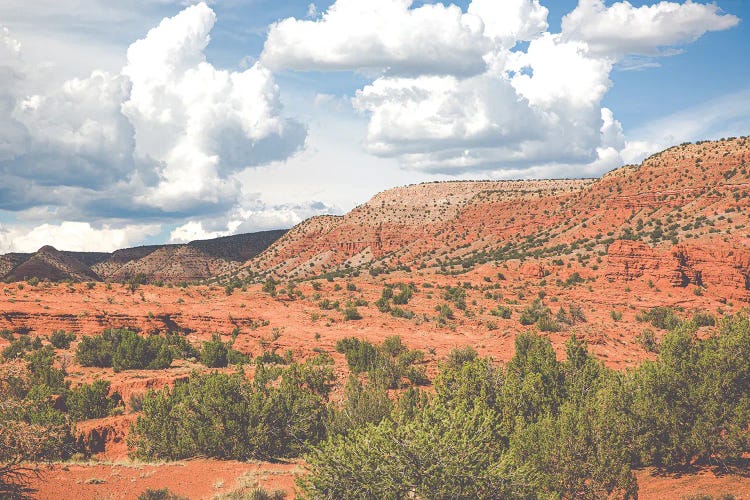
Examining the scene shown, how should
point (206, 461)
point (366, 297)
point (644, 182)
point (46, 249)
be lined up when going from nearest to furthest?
1. point (206, 461)
2. point (366, 297)
3. point (644, 182)
4. point (46, 249)

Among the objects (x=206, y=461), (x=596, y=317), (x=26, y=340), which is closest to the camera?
(x=206, y=461)

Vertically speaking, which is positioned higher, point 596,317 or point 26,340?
point 26,340

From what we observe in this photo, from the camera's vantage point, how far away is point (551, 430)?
1077 cm

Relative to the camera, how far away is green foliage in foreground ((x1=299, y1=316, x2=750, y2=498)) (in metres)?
8.40

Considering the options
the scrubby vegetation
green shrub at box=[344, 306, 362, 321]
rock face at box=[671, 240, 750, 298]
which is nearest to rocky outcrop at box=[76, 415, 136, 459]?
the scrubby vegetation

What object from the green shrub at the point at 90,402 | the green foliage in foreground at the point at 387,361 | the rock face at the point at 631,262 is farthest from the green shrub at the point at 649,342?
the green shrub at the point at 90,402

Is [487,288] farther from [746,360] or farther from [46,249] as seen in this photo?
[46,249]

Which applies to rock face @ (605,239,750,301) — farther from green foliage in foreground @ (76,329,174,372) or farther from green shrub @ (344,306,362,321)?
green foliage in foreground @ (76,329,174,372)

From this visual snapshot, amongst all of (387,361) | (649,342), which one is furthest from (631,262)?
(387,361)

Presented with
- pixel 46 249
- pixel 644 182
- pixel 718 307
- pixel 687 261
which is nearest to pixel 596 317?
pixel 718 307

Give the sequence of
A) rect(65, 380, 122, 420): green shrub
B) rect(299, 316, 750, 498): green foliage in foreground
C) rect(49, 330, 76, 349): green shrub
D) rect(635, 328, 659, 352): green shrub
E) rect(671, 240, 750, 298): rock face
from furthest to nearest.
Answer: rect(671, 240, 750, 298): rock face, rect(49, 330, 76, 349): green shrub, rect(635, 328, 659, 352): green shrub, rect(65, 380, 122, 420): green shrub, rect(299, 316, 750, 498): green foliage in foreground

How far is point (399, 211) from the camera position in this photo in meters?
124

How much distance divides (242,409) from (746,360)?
1380cm

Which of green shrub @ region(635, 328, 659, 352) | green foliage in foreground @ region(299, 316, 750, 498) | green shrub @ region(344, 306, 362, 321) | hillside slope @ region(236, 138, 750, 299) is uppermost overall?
hillside slope @ region(236, 138, 750, 299)
